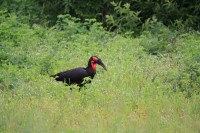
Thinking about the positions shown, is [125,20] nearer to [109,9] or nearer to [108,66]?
[109,9]

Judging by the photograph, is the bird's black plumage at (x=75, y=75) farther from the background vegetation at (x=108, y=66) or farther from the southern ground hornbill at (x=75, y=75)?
the background vegetation at (x=108, y=66)

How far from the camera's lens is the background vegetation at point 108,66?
945 cm

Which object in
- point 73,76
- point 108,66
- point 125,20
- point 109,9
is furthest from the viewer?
point 109,9

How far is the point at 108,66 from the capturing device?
13.4m

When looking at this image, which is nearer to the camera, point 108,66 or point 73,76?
point 73,76

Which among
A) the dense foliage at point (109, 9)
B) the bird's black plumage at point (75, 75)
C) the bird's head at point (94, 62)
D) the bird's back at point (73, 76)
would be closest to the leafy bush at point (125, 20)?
the dense foliage at point (109, 9)

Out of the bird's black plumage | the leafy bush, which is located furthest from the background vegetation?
the bird's black plumage

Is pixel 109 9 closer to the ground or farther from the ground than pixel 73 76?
closer to the ground

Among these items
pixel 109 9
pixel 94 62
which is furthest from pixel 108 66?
pixel 109 9

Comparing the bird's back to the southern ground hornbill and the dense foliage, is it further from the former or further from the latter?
the dense foliage

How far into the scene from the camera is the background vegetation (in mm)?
9453

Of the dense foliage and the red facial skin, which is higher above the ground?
the red facial skin

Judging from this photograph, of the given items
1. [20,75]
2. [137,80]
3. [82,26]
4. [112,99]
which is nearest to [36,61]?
[20,75]

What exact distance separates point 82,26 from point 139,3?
1.73 m
